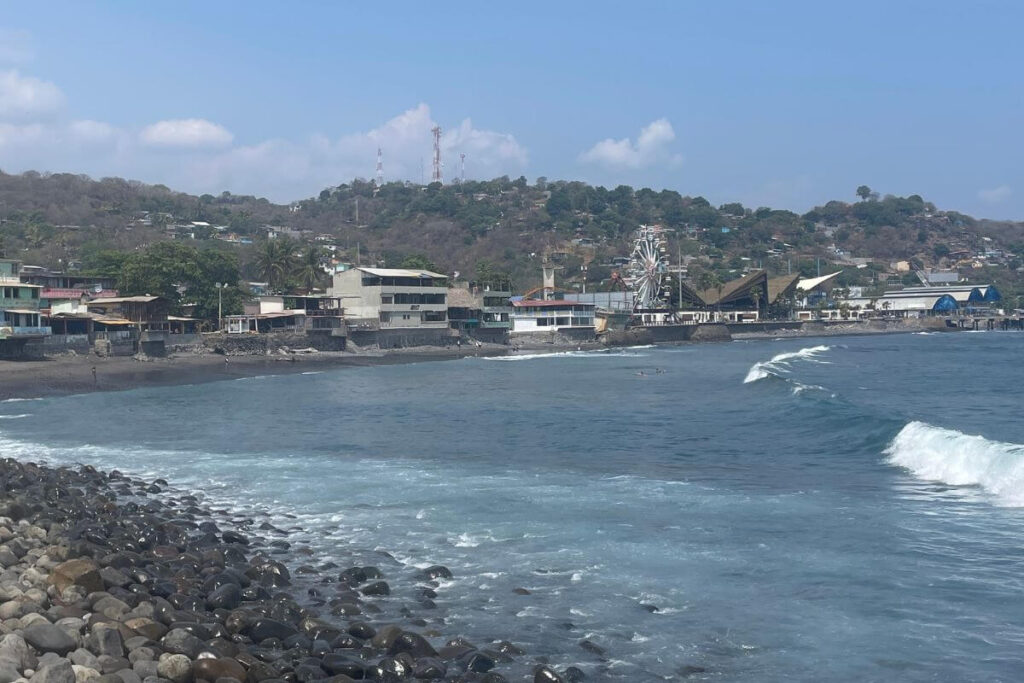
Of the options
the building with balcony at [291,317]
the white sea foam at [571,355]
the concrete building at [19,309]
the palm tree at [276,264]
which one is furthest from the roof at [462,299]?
the concrete building at [19,309]

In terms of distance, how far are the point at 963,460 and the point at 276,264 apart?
67.5 meters

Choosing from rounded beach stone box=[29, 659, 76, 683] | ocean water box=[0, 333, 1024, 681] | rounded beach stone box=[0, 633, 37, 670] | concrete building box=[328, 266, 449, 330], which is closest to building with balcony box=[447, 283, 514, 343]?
concrete building box=[328, 266, 449, 330]

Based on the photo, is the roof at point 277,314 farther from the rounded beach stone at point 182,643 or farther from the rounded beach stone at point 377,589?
the rounded beach stone at point 182,643

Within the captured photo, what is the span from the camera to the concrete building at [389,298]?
72000 millimetres

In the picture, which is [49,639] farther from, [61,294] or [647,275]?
[647,275]

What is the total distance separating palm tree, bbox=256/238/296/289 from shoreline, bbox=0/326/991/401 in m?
15.7

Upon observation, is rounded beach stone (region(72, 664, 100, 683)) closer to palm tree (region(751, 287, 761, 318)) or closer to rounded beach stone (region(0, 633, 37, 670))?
rounded beach stone (region(0, 633, 37, 670))

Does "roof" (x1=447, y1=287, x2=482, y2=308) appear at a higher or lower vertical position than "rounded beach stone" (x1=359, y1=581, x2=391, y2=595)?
higher

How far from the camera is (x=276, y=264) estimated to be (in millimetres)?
79750

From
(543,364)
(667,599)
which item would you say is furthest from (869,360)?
(667,599)

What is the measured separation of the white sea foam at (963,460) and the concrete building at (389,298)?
5199cm

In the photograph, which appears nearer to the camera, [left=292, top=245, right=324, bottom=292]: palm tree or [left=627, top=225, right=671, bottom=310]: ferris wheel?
[left=292, top=245, right=324, bottom=292]: palm tree

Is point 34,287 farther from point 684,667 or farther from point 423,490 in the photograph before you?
point 684,667

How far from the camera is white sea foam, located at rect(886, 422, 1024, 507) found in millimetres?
18359
